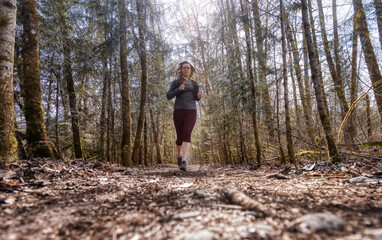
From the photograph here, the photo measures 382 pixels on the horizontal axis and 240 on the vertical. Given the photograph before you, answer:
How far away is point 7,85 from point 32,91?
1.04 metres

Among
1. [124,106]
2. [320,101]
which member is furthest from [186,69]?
[320,101]

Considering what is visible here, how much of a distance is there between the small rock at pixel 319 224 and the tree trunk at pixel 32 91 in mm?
4331

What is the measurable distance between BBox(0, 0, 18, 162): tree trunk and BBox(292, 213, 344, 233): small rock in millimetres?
3798

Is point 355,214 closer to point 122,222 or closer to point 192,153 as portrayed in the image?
point 122,222

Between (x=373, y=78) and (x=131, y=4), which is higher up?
(x=131, y=4)

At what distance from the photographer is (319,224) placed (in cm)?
90

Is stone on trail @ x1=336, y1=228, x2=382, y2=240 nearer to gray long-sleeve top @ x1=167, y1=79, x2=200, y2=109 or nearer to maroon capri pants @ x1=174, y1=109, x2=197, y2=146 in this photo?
maroon capri pants @ x1=174, y1=109, x2=197, y2=146

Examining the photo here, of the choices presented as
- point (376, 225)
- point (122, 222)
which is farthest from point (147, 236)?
point (376, 225)

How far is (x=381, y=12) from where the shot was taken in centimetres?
664

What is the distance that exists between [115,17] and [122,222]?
7780 millimetres

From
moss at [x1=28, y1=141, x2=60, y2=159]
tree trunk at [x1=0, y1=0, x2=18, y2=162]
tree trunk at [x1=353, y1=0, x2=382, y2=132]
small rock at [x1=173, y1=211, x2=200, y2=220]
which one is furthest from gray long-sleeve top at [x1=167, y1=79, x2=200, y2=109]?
tree trunk at [x1=353, y1=0, x2=382, y2=132]

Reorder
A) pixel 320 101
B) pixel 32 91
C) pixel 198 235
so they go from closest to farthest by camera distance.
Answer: pixel 198 235
pixel 320 101
pixel 32 91

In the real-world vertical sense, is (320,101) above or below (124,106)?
below

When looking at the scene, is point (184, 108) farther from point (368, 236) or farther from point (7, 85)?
point (368, 236)
